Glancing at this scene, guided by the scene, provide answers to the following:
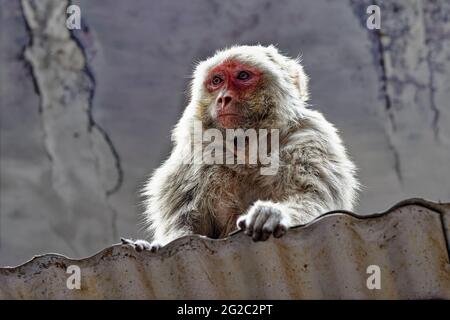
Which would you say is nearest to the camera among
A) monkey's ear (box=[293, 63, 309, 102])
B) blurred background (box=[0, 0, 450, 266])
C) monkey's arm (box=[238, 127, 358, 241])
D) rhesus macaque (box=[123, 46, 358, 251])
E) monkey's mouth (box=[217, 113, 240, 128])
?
monkey's arm (box=[238, 127, 358, 241])

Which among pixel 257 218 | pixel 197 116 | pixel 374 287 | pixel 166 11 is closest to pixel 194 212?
pixel 197 116

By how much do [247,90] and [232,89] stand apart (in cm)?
8

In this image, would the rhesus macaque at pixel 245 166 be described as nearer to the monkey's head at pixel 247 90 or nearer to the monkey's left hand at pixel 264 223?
the monkey's head at pixel 247 90

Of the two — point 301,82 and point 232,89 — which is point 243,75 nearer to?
point 232,89

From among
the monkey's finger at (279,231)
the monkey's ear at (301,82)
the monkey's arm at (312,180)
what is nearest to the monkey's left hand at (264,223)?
the monkey's finger at (279,231)

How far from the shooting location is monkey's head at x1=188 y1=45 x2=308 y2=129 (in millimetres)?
4289

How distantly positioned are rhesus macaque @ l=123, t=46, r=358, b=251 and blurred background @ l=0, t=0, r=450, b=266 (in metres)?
1.05

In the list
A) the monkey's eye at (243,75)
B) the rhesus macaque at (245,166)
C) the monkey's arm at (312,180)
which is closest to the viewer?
the monkey's arm at (312,180)

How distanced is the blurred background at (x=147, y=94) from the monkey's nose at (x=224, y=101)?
4.61ft

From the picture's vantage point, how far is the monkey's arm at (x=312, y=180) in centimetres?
377

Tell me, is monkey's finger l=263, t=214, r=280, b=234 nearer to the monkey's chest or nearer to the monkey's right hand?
the monkey's right hand

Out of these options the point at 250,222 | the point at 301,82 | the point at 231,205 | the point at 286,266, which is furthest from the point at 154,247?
the point at 301,82

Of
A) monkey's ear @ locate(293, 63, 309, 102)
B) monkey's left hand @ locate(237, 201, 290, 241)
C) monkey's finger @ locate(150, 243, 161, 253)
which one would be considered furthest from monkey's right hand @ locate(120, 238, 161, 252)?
monkey's ear @ locate(293, 63, 309, 102)
